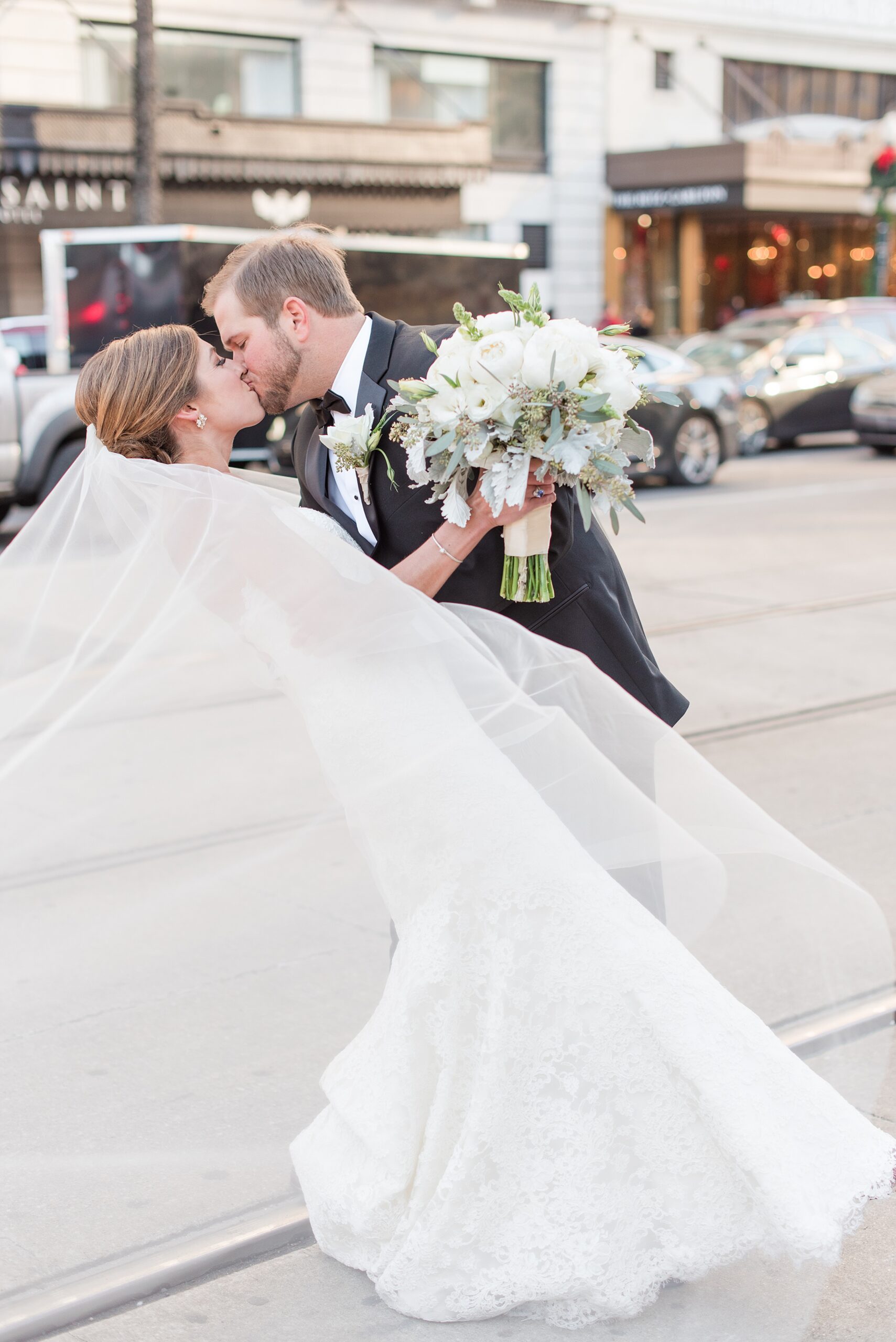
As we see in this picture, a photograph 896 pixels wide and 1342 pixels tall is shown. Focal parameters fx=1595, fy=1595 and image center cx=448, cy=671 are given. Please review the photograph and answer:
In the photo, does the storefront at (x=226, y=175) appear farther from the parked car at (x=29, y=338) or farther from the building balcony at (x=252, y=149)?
the parked car at (x=29, y=338)

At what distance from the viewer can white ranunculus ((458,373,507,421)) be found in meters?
2.69

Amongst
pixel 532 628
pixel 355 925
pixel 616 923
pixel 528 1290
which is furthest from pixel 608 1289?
pixel 355 925

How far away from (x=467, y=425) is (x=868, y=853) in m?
2.89

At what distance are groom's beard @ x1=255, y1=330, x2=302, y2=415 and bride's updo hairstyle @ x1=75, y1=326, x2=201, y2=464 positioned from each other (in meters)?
0.13

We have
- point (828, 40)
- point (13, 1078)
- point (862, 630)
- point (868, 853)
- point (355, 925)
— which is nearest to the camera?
point (13, 1078)

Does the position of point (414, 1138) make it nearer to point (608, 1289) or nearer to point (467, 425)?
point (608, 1289)

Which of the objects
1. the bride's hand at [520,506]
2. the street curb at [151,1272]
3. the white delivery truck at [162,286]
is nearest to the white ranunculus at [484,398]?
the bride's hand at [520,506]

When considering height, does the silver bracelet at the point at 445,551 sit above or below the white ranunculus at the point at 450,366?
below

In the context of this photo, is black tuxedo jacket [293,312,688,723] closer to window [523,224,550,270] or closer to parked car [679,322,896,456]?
parked car [679,322,896,456]

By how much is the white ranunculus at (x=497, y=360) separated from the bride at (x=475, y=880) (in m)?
0.31

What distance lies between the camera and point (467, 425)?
2705 mm

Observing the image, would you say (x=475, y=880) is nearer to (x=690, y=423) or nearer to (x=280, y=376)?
(x=280, y=376)

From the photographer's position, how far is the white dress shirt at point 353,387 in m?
3.02

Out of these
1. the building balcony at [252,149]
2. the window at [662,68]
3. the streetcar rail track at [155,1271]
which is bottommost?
the streetcar rail track at [155,1271]
